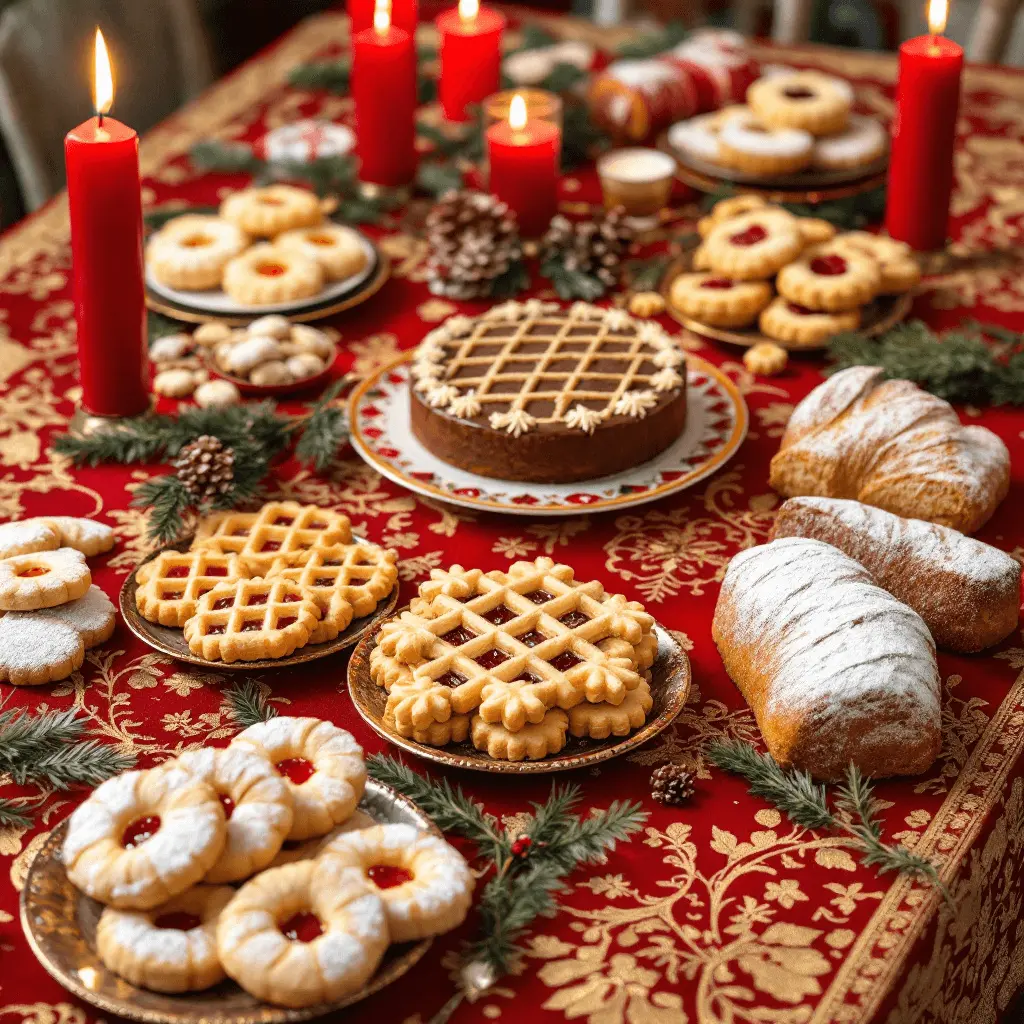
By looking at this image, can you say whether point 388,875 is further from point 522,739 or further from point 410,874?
point 522,739

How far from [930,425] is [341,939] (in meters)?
0.98

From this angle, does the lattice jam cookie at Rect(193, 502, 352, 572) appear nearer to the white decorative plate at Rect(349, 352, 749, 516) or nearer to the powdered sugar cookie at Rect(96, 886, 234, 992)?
the white decorative plate at Rect(349, 352, 749, 516)

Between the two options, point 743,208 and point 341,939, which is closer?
point 341,939

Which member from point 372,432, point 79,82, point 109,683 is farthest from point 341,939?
point 79,82

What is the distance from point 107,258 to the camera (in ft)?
5.73

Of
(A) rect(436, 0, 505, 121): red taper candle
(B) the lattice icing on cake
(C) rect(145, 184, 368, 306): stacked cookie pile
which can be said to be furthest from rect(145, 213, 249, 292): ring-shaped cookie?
(A) rect(436, 0, 505, 121): red taper candle

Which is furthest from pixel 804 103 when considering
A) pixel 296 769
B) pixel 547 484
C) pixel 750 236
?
pixel 296 769

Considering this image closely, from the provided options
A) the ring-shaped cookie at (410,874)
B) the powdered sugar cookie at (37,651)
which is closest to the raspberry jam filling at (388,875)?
the ring-shaped cookie at (410,874)

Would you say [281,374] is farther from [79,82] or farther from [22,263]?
[79,82]

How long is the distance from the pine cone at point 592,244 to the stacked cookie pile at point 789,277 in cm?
14

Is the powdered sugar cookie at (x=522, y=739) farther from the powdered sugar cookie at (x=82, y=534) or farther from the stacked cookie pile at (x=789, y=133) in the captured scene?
the stacked cookie pile at (x=789, y=133)

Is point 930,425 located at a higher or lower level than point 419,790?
higher

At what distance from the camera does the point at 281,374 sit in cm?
197

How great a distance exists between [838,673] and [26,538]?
2.95 feet
